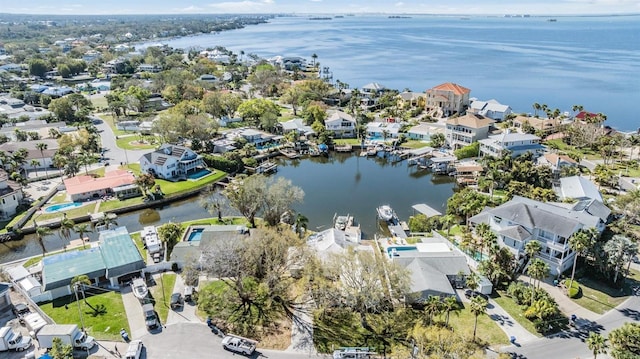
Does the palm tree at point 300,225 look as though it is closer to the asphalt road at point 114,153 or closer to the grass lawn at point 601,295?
the grass lawn at point 601,295

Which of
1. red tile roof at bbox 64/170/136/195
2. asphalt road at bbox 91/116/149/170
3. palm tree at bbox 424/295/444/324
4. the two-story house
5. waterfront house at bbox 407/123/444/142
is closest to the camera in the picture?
palm tree at bbox 424/295/444/324

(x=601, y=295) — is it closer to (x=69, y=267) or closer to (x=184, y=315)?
(x=184, y=315)

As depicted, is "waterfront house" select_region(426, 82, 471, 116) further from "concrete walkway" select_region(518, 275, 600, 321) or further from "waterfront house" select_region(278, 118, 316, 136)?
"concrete walkway" select_region(518, 275, 600, 321)

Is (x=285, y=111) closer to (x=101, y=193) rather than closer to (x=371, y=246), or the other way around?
(x=101, y=193)

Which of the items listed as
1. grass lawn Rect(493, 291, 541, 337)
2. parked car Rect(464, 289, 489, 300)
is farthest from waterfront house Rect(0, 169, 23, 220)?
grass lawn Rect(493, 291, 541, 337)

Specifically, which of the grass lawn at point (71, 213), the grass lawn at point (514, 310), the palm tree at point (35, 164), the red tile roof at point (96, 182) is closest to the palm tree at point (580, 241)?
the grass lawn at point (514, 310)

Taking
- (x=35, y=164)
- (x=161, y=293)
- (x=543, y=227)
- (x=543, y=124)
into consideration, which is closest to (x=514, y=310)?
(x=543, y=227)

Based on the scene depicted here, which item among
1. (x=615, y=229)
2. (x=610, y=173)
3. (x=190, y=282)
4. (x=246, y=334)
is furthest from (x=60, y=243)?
(x=610, y=173)
